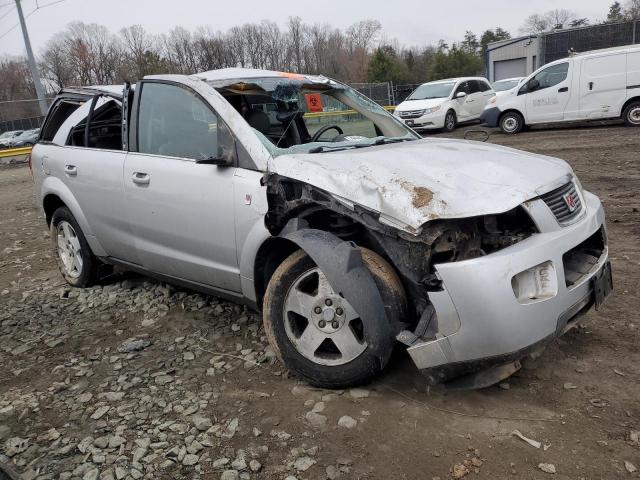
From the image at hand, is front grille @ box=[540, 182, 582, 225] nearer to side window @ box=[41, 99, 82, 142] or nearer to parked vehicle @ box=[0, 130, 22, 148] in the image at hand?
side window @ box=[41, 99, 82, 142]

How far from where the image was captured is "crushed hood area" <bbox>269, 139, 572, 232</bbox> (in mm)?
2420

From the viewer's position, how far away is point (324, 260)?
260 centimetres

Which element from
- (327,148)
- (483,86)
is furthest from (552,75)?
(327,148)

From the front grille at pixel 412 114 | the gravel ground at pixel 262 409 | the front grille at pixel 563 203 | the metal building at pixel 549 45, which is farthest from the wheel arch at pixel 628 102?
the metal building at pixel 549 45

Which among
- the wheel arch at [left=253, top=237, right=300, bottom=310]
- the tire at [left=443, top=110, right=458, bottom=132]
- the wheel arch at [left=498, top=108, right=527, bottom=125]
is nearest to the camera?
the wheel arch at [left=253, top=237, right=300, bottom=310]

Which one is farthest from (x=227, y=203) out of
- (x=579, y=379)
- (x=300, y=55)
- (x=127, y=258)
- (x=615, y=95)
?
(x=300, y=55)

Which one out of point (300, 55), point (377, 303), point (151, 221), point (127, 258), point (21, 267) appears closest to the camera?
point (377, 303)

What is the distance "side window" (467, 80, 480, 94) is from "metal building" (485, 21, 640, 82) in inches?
636

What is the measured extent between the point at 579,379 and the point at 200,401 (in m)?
1.99

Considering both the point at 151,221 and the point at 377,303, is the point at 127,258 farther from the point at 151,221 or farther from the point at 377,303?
the point at 377,303

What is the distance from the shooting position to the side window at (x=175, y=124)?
3.44 meters

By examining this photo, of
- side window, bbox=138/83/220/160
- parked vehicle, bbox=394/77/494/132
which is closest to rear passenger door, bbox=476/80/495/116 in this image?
parked vehicle, bbox=394/77/494/132

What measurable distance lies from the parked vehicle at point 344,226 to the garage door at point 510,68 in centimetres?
3412

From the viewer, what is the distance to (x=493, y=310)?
2.28m
